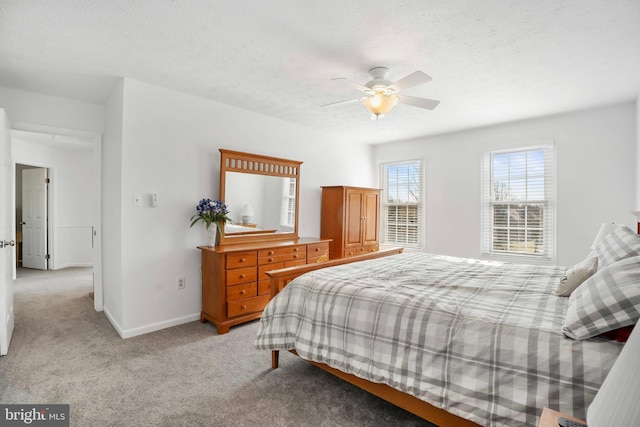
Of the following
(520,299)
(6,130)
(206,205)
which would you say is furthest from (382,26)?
(6,130)

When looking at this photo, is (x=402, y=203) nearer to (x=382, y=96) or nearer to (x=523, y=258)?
(x=523, y=258)

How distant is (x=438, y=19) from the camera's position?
2082mm

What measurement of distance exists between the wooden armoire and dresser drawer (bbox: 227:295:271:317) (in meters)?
1.58

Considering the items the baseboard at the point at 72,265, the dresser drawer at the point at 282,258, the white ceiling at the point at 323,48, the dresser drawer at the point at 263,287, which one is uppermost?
the white ceiling at the point at 323,48

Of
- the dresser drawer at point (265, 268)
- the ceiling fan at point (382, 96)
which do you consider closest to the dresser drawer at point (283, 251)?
the dresser drawer at point (265, 268)

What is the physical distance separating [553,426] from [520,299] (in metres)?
1.01

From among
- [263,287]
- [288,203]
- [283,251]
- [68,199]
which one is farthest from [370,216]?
[68,199]

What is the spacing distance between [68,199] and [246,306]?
5.28m

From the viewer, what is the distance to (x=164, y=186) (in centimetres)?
333

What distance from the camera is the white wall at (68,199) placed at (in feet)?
19.9

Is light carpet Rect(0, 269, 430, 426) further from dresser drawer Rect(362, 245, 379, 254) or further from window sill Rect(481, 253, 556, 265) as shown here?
window sill Rect(481, 253, 556, 265)

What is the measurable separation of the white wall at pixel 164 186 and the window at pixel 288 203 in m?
0.63

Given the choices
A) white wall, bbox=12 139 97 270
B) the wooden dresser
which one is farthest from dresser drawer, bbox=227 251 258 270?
white wall, bbox=12 139 97 270

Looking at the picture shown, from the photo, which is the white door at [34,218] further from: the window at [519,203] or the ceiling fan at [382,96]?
the window at [519,203]
